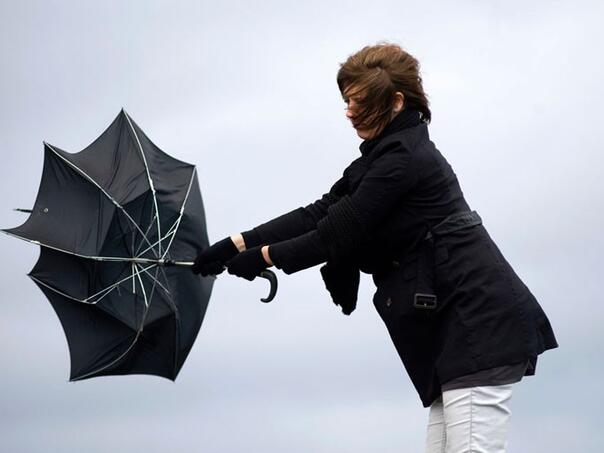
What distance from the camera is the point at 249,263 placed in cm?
809

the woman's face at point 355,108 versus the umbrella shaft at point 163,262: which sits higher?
the woman's face at point 355,108

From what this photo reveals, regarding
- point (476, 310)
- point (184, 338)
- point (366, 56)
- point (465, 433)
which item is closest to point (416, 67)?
point (366, 56)

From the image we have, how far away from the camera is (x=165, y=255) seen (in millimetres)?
9883

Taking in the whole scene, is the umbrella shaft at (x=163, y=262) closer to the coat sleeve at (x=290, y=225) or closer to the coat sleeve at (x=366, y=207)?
the coat sleeve at (x=290, y=225)

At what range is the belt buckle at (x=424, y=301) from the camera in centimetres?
740

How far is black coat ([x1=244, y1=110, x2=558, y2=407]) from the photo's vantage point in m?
7.41

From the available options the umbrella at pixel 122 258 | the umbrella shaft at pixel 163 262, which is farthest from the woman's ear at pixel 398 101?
the umbrella at pixel 122 258

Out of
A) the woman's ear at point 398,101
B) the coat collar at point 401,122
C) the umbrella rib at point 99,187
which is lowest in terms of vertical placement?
the coat collar at point 401,122

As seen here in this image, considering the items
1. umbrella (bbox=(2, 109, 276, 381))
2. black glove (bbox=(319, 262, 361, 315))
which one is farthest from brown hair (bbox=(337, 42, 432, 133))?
umbrella (bbox=(2, 109, 276, 381))

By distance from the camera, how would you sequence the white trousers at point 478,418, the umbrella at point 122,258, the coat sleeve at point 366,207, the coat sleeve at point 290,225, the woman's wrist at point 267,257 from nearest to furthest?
the white trousers at point 478,418
the coat sleeve at point 366,207
the woman's wrist at point 267,257
the coat sleeve at point 290,225
the umbrella at point 122,258

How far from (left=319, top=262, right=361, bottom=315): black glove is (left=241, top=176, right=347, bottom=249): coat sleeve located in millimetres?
642

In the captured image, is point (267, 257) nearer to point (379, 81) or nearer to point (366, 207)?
point (366, 207)

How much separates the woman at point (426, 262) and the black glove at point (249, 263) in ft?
0.57

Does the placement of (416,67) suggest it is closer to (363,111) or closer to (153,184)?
(363,111)
